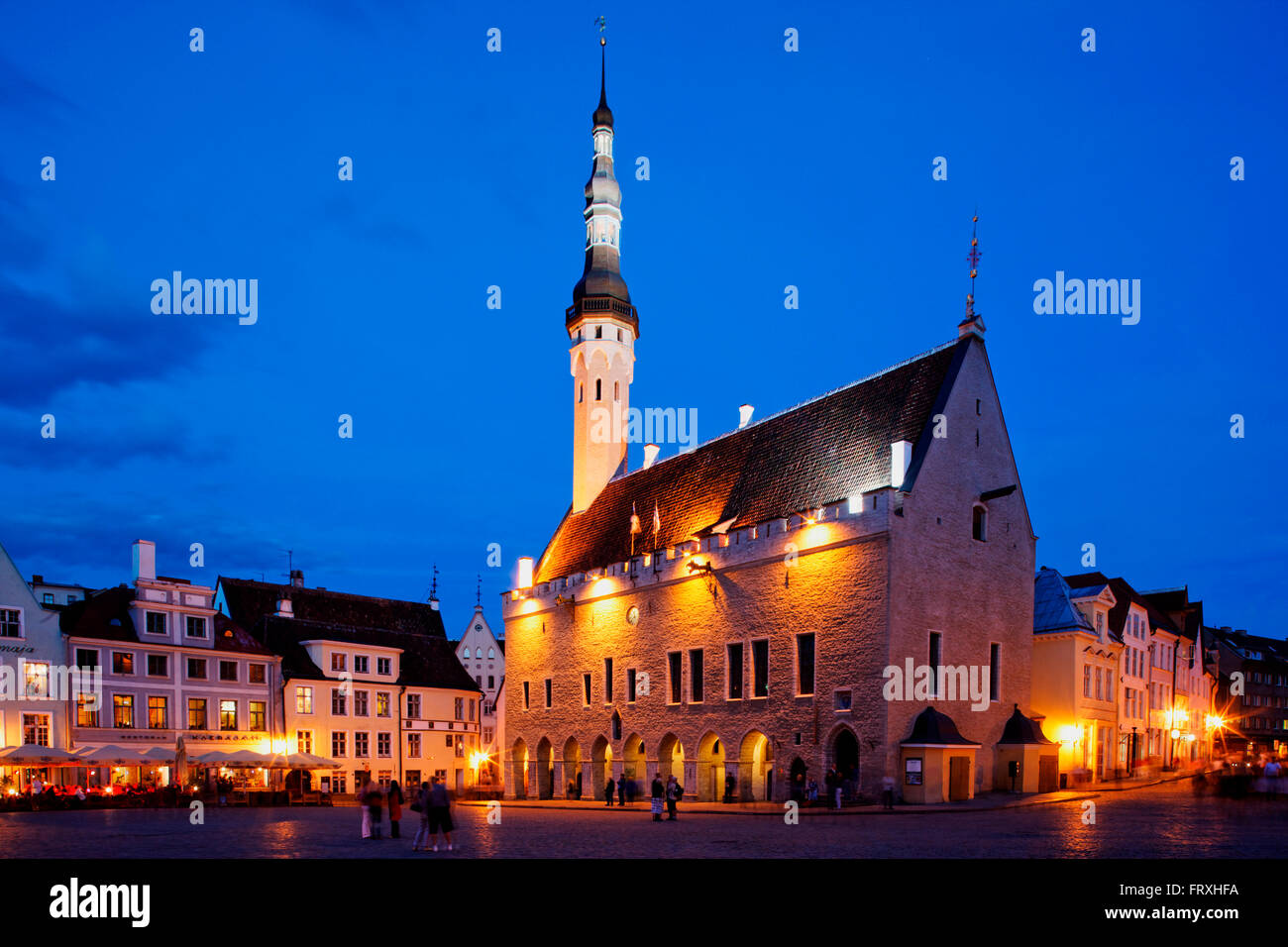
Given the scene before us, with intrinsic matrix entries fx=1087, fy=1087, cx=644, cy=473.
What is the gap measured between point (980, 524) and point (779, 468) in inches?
313

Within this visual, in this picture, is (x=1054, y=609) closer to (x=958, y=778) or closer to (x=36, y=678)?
(x=958, y=778)

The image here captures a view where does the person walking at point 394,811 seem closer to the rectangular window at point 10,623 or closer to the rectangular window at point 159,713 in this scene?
the rectangular window at point 10,623

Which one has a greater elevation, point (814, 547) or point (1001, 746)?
point (814, 547)

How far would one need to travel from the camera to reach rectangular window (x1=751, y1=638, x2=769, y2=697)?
38.8m

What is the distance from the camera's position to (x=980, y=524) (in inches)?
1523

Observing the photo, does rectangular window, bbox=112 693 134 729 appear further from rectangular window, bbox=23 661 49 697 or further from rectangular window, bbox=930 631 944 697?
rectangular window, bbox=930 631 944 697

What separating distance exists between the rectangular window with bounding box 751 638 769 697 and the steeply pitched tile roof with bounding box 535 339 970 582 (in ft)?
15.0

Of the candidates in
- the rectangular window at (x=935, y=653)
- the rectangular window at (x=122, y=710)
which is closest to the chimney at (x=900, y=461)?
the rectangular window at (x=935, y=653)

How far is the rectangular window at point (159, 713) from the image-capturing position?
4556 cm
